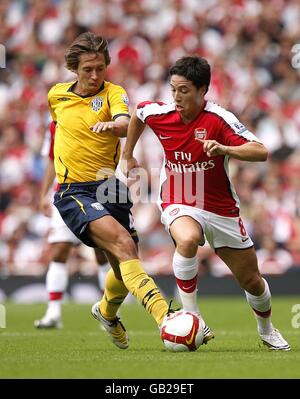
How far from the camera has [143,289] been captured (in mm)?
7570

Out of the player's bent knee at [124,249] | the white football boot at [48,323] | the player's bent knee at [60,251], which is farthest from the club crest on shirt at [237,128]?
the white football boot at [48,323]

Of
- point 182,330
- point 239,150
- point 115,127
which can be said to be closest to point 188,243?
point 182,330

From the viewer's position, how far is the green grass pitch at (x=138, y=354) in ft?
20.7

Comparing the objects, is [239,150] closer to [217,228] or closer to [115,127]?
[217,228]

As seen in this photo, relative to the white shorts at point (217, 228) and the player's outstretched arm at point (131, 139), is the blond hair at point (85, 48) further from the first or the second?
the white shorts at point (217, 228)

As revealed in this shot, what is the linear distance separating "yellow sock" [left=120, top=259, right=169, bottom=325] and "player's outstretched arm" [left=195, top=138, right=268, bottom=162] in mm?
1090

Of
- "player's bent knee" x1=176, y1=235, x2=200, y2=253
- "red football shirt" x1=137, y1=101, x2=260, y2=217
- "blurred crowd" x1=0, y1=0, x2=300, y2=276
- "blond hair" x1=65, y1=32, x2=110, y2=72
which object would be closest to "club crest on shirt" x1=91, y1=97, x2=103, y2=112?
"blond hair" x1=65, y1=32, x2=110, y2=72

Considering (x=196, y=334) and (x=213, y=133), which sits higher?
(x=213, y=133)

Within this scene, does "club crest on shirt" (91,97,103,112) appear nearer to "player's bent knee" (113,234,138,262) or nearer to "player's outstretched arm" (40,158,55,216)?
"player's bent knee" (113,234,138,262)

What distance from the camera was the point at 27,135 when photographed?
60.2 ft

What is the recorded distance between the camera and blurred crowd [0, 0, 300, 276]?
16.3 metres
